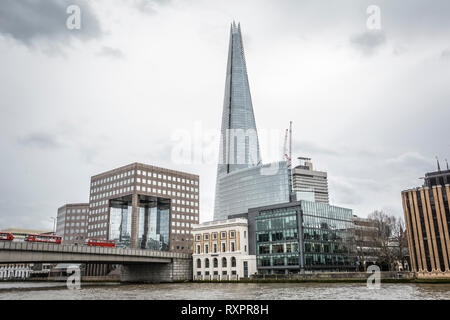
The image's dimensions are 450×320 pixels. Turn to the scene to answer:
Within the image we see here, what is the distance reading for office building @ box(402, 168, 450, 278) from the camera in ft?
293

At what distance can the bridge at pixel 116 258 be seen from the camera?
73.1 metres

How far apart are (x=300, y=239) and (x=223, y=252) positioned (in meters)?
21.5

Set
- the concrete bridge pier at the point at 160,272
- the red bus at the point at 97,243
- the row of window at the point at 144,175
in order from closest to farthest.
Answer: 1. the red bus at the point at 97,243
2. the concrete bridge pier at the point at 160,272
3. the row of window at the point at 144,175

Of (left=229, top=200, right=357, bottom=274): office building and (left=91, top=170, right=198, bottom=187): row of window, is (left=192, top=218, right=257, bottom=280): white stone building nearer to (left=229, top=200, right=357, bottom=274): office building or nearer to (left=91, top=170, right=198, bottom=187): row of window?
(left=229, top=200, right=357, bottom=274): office building

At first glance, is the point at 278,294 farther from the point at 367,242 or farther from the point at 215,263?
the point at 367,242

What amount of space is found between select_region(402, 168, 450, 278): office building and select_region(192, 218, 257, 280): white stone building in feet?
133

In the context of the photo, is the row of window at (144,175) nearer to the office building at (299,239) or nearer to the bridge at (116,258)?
the bridge at (116,258)

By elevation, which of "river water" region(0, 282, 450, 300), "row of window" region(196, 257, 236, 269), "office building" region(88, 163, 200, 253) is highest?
"office building" region(88, 163, 200, 253)

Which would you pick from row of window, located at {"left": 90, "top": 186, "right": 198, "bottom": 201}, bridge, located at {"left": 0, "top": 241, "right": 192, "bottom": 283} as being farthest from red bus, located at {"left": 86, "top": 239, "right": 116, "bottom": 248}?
row of window, located at {"left": 90, "top": 186, "right": 198, "bottom": 201}

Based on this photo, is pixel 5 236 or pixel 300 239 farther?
pixel 300 239

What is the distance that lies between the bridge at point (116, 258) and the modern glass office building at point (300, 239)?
72.1 feet


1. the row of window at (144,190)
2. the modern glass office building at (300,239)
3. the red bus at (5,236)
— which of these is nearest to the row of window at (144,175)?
the row of window at (144,190)

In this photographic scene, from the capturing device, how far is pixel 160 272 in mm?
111250

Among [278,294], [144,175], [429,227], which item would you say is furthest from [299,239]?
[144,175]
